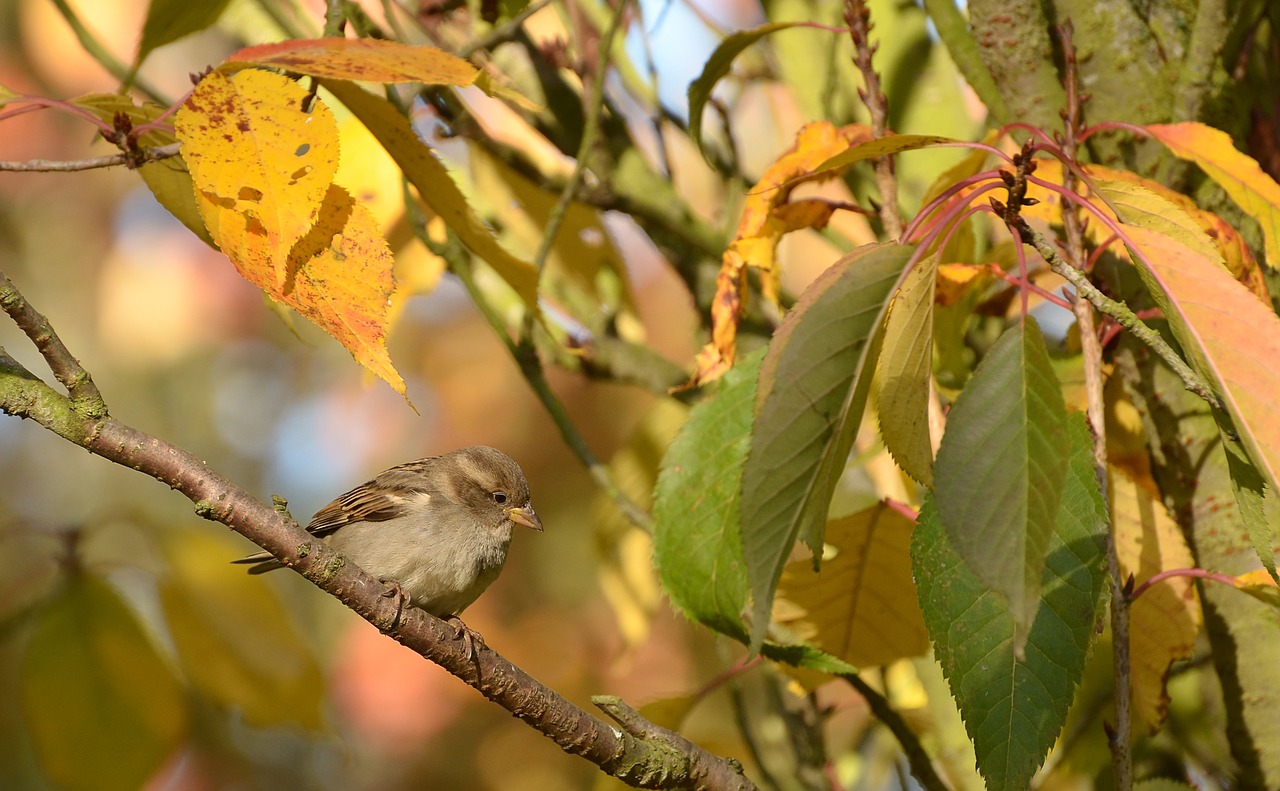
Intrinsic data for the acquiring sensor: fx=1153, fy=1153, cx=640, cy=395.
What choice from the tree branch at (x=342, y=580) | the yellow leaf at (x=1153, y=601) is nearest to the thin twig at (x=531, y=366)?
the tree branch at (x=342, y=580)

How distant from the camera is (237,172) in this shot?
1.18 m

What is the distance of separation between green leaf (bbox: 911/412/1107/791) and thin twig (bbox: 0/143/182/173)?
3.39ft

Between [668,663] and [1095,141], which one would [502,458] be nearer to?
[1095,141]

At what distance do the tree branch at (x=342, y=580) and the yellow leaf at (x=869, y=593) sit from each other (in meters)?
0.32

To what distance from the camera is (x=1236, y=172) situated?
150 cm

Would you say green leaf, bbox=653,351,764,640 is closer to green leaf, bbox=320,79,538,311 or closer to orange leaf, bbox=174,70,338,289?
green leaf, bbox=320,79,538,311

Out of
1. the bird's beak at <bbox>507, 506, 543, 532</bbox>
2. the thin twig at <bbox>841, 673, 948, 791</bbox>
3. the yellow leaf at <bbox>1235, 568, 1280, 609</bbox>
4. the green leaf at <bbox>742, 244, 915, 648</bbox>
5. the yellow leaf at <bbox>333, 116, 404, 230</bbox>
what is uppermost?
the yellow leaf at <bbox>333, 116, 404, 230</bbox>

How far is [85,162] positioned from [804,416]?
0.95 m

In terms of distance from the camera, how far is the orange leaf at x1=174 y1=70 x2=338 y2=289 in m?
1.16

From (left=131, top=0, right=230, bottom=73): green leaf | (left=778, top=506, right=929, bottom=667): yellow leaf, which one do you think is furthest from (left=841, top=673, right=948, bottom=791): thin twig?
(left=131, top=0, right=230, bottom=73): green leaf

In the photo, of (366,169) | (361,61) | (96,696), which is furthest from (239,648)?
(361,61)

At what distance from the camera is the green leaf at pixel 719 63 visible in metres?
1.72

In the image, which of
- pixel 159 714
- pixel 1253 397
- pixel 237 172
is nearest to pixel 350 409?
pixel 159 714

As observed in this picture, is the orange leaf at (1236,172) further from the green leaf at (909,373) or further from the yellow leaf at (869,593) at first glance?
the yellow leaf at (869,593)
